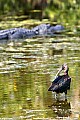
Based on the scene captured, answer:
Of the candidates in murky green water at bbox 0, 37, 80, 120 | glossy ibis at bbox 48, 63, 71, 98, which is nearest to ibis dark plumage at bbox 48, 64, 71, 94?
glossy ibis at bbox 48, 63, 71, 98

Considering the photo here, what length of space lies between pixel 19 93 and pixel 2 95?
54cm

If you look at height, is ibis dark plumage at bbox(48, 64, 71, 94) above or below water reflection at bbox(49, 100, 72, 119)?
above

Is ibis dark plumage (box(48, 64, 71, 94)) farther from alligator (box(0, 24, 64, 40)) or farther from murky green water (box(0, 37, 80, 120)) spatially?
alligator (box(0, 24, 64, 40))

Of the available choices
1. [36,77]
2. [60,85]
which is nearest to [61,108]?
[60,85]

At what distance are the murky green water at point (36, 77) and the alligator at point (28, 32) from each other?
3.87ft

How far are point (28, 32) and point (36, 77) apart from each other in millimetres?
12389

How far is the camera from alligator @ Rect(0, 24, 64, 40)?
2834 cm

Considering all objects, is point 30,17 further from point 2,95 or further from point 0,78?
point 2,95

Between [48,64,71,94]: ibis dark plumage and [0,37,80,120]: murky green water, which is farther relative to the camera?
[48,64,71,94]: ibis dark plumage

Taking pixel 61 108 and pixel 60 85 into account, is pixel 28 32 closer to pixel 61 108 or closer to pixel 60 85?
pixel 60 85

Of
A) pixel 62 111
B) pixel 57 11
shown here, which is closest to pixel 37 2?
pixel 57 11

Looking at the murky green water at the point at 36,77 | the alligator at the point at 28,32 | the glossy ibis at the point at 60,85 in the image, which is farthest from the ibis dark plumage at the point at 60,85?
the alligator at the point at 28,32

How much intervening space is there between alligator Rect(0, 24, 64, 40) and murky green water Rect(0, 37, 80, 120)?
118 centimetres

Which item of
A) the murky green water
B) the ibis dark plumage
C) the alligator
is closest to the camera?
the murky green water
